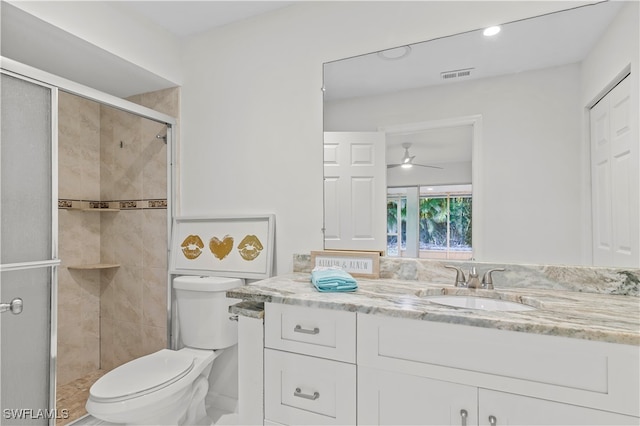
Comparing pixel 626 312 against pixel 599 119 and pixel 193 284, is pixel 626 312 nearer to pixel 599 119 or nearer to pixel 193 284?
pixel 599 119

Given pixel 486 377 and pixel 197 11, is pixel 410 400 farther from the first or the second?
pixel 197 11

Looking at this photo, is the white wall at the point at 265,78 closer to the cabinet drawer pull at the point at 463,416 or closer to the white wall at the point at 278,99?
the white wall at the point at 278,99

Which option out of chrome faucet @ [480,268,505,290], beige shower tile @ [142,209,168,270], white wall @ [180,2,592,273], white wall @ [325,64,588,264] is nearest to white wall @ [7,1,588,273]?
white wall @ [180,2,592,273]

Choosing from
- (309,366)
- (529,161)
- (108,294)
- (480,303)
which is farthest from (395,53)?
(108,294)

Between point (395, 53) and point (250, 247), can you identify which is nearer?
point (395, 53)

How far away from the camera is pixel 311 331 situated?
1266mm

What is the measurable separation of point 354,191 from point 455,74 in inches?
28.0

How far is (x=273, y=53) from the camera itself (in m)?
2.04

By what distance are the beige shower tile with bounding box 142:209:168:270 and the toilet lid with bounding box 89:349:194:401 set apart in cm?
72

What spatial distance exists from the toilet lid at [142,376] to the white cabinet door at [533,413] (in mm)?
1339

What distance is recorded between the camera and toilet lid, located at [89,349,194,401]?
1516 mm

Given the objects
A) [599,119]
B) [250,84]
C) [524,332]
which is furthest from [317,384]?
[250,84]

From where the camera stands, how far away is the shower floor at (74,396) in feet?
6.86

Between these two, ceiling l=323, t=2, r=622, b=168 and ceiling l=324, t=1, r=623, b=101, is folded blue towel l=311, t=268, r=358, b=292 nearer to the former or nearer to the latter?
ceiling l=323, t=2, r=622, b=168
